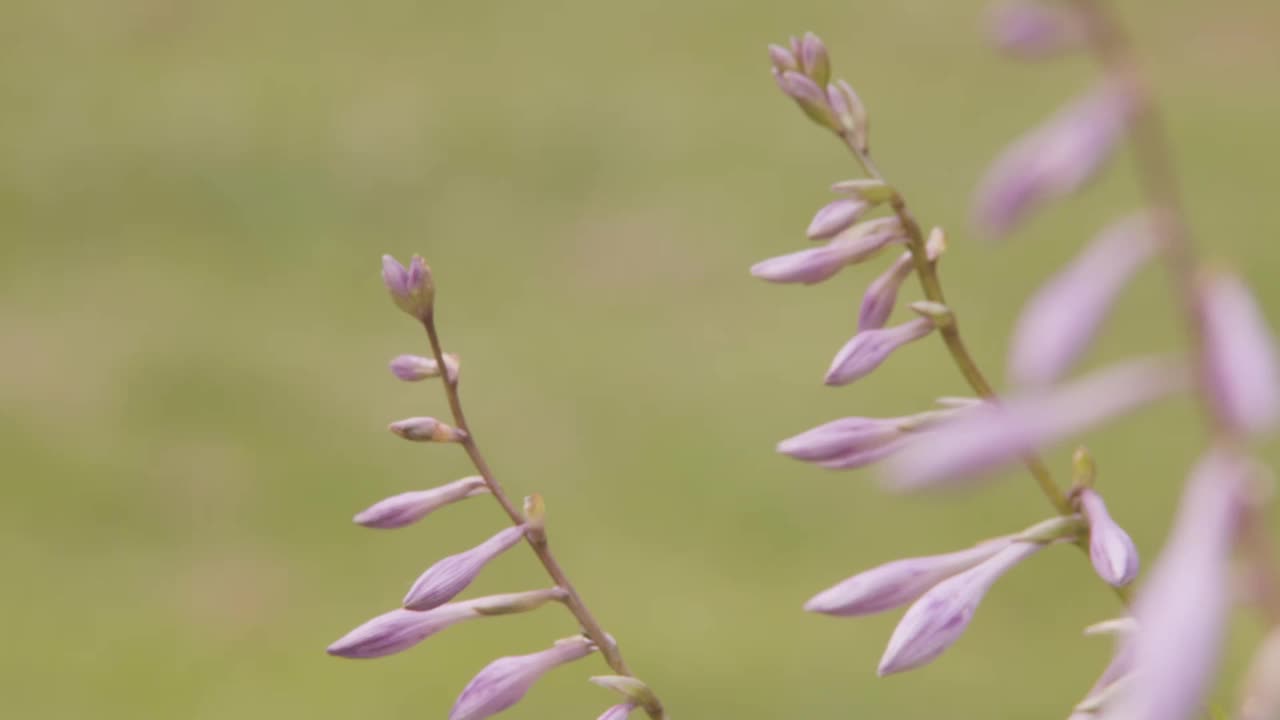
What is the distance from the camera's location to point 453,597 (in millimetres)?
496

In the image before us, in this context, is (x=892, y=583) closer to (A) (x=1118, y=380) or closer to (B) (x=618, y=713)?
(B) (x=618, y=713)

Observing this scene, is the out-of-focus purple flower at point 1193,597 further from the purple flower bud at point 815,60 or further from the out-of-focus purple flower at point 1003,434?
the purple flower bud at point 815,60

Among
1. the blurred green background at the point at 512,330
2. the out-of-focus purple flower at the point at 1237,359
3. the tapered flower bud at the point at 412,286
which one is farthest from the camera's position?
the blurred green background at the point at 512,330

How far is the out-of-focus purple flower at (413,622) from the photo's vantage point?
0.50m

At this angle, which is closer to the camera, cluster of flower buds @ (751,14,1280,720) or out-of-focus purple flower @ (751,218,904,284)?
cluster of flower buds @ (751,14,1280,720)

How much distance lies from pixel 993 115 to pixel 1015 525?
1.08 meters

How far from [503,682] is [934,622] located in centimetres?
13

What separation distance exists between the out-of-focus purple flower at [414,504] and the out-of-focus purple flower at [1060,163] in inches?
12.0

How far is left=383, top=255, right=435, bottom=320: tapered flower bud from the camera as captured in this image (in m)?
0.51

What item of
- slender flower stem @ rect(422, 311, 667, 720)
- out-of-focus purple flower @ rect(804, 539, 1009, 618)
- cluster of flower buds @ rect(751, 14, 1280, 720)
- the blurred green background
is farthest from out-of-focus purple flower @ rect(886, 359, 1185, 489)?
the blurred green background

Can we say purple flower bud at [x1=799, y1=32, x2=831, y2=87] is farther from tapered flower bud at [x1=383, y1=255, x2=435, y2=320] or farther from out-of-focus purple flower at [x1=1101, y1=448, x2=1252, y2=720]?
out-of-focus purple flower at [x1=1101, y1=448, x2=1252, y2=720]

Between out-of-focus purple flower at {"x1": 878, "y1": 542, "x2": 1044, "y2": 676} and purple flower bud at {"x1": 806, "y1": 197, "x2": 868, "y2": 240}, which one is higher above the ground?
purple flower bud at {"x1": 806, "y1": 197, "x2": 868, "y2": 240}

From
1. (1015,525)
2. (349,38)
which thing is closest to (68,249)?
(349,38)

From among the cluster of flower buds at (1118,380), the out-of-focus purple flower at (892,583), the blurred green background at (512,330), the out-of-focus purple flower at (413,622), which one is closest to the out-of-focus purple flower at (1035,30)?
the cluster of flower buds at (1118,380)
